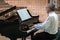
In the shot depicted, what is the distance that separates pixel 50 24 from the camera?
4074mm

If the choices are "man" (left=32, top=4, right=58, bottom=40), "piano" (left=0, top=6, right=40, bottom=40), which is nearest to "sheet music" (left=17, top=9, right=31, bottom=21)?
"piano" (left=0, top=6, right=40, bottom=40)

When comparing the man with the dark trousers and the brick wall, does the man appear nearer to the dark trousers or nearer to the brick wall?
the dark trousers

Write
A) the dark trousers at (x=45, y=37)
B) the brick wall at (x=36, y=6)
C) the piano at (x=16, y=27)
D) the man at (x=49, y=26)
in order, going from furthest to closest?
the brick wall at (x=36, y=6), the dark trousers at (x=45, y=37), the man at (x=49, y=26), the piano at (x=16, y=27)

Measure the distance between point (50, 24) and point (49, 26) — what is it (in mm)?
48

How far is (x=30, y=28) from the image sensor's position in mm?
4227

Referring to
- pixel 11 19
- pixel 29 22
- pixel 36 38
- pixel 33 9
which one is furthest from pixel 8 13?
pixel 33 9

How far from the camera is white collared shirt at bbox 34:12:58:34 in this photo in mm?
4027

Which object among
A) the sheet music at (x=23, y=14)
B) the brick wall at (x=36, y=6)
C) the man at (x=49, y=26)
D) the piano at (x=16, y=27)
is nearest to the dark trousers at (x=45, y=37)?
the man at (x=49, y=26)

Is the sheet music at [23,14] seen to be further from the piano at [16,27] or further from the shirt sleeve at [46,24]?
the shirt sleeve at [46,24]

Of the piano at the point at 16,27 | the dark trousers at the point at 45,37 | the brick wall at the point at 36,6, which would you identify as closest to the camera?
the piano at the point at 16,27

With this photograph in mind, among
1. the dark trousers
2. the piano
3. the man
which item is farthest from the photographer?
the dark trousers

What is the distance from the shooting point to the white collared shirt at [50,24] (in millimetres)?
4027

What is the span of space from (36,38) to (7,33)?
66 cm

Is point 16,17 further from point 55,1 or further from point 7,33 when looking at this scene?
point 55,1
